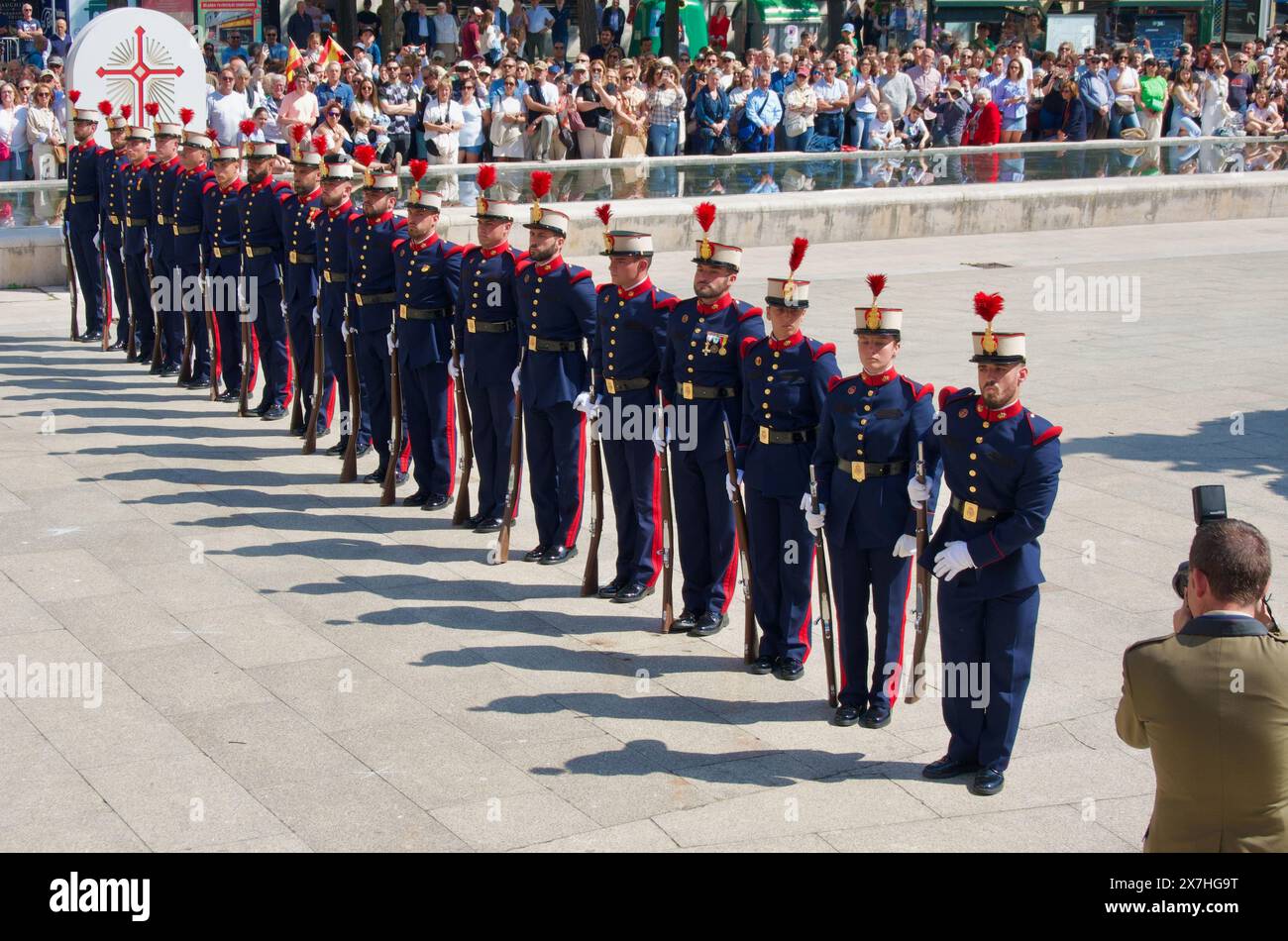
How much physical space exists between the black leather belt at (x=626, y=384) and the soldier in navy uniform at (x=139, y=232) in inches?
262

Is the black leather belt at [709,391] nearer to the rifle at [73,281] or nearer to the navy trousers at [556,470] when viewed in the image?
the navy trousers at [556,470]

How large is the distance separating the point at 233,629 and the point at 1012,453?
12.6 feet

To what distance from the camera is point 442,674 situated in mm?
7699

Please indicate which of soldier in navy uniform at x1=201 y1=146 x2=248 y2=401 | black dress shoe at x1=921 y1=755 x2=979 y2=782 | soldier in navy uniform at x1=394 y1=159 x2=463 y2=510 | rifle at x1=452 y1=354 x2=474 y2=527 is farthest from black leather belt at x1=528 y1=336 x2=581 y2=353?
soldier in navy uniform at x1=201 y1=146 x2=248 y2=401

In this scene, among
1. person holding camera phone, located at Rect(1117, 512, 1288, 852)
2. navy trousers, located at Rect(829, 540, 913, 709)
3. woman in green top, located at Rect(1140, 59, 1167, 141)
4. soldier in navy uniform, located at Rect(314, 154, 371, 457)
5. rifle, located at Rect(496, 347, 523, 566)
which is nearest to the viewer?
person holding camera phone, located at Rect(1117, 512, 1288, 852)

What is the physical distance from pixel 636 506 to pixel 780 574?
132 centimetres

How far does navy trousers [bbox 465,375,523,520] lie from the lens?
9.89m

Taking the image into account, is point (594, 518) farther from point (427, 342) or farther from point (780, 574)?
point (427, 342)

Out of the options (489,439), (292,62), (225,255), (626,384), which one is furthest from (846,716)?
(292,62)

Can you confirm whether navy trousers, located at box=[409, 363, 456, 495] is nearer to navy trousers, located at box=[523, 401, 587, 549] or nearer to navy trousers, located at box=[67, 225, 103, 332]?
navy trousers, located at box=[523, 401, 587, 549]

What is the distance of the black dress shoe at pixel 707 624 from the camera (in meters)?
8.32

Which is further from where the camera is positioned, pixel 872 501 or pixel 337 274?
pixel 337 274

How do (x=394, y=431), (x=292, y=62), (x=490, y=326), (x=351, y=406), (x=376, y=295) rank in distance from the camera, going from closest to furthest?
(x=490, y=326)
(x=394, y=431)
(x=376, y=295)
(x=351, y=406)
(x=292, y=62)

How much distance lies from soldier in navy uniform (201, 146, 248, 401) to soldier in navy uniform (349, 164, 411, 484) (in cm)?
209
